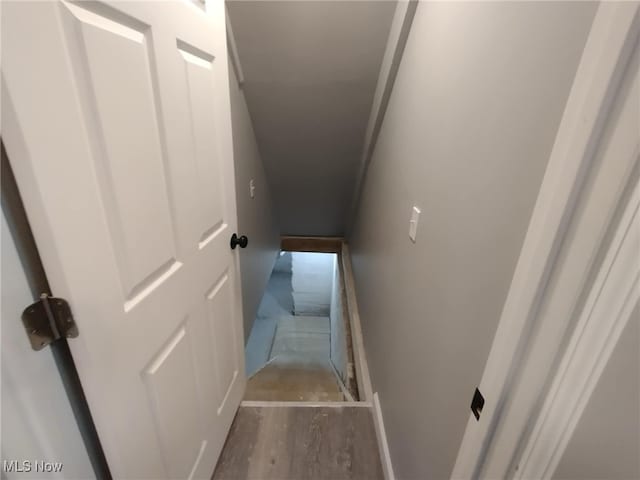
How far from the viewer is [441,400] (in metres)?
0.82

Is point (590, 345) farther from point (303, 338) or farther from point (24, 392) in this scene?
point (303, 338)

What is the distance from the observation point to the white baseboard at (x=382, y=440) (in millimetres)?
1346

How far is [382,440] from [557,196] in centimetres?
148

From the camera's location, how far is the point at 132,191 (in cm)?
70

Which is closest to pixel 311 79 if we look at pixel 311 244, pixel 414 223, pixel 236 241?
pixel 236 241

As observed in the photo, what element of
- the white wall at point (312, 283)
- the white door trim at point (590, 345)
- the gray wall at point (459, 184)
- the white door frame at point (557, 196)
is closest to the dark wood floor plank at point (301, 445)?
the gray wall at point (459, 184)

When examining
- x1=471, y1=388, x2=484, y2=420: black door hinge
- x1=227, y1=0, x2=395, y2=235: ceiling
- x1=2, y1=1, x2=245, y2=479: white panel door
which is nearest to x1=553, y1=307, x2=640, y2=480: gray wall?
x1=471, y1=388, x2=484, y2=420: black door hinge

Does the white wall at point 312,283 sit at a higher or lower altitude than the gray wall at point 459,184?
lower

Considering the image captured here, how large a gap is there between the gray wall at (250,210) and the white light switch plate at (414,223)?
1295mm

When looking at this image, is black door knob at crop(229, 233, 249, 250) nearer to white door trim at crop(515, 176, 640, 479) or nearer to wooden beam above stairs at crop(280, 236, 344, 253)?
white door trim at crop(515, 176, 640, 479)

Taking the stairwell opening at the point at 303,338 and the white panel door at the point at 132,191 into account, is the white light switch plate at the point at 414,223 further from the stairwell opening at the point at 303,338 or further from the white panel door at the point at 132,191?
the stairwell opening at the point at 303,338

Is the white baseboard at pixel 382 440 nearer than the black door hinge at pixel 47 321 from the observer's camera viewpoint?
No

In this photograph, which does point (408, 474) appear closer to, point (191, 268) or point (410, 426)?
point (410, 426)

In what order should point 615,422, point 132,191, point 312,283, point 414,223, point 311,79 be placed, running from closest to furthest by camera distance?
point 615,422 → point 132,191 → point 414,223 → point 311,79 → point 312,283
